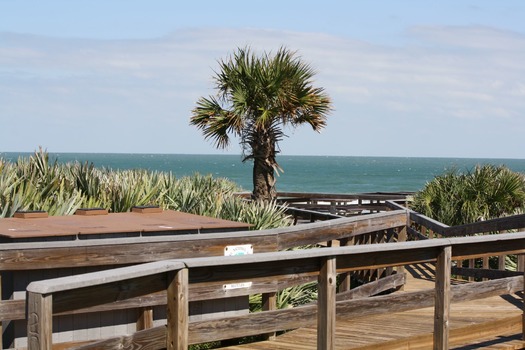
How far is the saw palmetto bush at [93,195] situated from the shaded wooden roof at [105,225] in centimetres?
213

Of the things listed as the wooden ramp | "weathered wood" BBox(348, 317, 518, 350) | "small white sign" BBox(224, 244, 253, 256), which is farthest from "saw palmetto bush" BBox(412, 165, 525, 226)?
"small white sign" BBox(224, 244, 253, 256)

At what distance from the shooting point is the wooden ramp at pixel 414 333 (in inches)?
295

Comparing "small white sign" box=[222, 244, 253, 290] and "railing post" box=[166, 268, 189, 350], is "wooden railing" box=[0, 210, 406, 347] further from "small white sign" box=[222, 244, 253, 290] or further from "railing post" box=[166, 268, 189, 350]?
"railing post" box=[166, 268, 189, 350]

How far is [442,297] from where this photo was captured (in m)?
6.96

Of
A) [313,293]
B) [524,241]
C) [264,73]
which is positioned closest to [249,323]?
[524,241]

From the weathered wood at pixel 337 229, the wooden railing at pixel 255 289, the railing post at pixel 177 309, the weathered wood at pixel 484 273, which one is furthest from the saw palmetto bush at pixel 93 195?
the railing post at pixel 177 309

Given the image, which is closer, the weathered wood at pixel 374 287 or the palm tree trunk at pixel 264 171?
the weathered wood at pixel 374 287

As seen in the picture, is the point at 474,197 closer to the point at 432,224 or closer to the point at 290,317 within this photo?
the point at 432,224

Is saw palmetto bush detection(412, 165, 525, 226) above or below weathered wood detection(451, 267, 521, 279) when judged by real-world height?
above

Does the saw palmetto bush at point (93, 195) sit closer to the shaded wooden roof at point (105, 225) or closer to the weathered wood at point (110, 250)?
the shaded wooden roof at point (105, 225)

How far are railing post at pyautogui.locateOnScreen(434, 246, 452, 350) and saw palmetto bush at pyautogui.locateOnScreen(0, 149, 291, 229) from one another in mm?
5590

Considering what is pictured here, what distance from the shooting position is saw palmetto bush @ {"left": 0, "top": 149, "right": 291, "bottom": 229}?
38.2 ft

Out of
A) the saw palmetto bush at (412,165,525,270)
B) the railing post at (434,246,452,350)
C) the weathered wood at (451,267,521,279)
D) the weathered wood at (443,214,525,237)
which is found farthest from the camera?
the saw palmetto bush at (412,165,525,270)

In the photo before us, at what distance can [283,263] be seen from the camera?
5828mm
